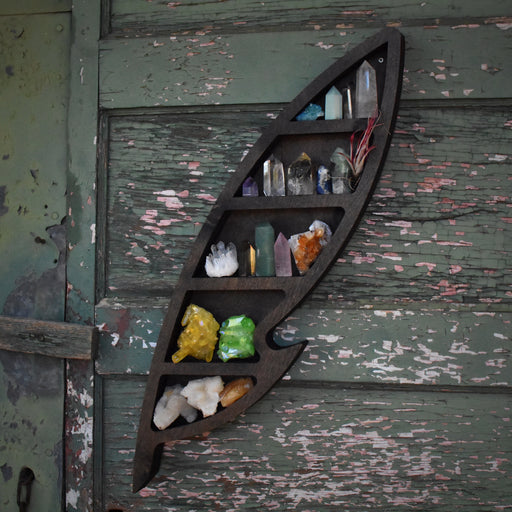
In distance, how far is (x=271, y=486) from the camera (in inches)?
36.3

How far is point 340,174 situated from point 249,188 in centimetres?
18

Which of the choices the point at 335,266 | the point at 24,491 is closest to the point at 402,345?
the point at 335,266

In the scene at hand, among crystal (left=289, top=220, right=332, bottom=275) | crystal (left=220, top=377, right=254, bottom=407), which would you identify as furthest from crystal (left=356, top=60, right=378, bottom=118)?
crystal (left=220, top=377, right=254, bottom=407)

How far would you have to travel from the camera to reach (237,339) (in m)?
0.83

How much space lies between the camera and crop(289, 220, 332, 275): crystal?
2.73ft

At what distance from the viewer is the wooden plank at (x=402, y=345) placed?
2.86 feet

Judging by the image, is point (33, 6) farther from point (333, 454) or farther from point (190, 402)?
point (333, 454)

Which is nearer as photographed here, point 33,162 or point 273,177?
point 273,177

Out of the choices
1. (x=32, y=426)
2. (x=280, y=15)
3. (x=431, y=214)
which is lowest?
(x=32, y=426)

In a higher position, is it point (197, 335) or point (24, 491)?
point (197, 335)

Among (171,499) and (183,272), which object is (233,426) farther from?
(183,272)

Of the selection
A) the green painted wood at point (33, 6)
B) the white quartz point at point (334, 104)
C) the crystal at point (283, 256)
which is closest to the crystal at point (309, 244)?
the crystal at point (283, 256)

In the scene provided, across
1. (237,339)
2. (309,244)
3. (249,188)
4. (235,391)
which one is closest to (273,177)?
(249,188)

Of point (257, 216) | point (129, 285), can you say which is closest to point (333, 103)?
point (257, 216)
